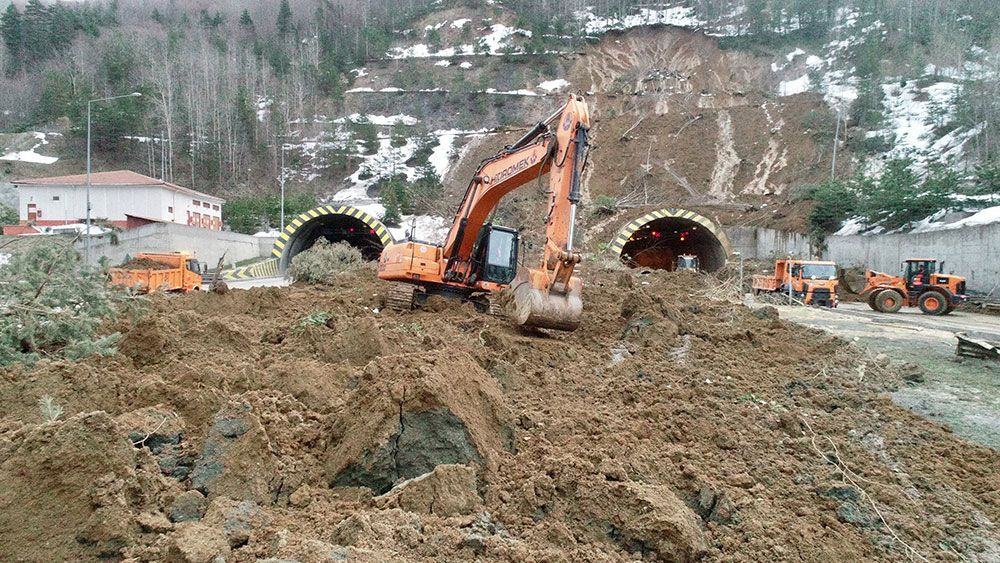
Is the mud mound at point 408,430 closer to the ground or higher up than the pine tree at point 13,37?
closer to the ground

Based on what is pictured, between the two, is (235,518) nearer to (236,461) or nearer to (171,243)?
(236,461)

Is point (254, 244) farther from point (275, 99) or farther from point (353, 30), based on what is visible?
point (353, 30)

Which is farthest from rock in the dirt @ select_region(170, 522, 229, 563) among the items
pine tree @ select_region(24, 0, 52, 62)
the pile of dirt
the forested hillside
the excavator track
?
pine tree @ select_region(24, 0, 52, 62)

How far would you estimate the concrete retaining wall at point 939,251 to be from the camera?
2008cm

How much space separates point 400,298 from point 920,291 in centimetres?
1613

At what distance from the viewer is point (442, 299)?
11562 mm

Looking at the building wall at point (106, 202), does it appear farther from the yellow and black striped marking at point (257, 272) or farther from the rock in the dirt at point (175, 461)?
the rock in the dirt at point (175, 461)

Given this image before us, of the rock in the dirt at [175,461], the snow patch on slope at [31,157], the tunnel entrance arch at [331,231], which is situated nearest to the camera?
the rock in the dirt at [175,461]

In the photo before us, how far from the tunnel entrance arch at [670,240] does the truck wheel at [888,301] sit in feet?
19.3

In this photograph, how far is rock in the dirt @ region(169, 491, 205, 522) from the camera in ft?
9.05

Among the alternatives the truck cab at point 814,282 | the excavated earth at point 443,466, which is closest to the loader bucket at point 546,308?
the excavated earth at point 443,466

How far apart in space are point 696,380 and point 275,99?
202 feet

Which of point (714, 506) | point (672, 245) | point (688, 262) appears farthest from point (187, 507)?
point (672, 245)

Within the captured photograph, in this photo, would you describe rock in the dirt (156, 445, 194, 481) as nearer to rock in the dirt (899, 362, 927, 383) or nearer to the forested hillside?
rock in the dirt (899, 362, 927, 383)
